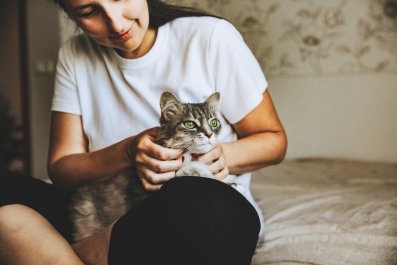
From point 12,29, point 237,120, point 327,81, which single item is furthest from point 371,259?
point 12,29

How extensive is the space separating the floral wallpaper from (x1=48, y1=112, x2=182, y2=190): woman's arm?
149 centimetres

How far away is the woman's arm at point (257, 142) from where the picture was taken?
3.52ft

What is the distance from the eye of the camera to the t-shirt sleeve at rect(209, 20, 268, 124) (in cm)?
112

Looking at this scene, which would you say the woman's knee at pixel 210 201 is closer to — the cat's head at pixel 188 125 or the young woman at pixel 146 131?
the young woman at pixel 146 131

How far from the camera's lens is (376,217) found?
1.22m

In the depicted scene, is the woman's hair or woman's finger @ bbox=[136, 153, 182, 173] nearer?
woman's finger @ bbox=[136, 153, 182, 173]

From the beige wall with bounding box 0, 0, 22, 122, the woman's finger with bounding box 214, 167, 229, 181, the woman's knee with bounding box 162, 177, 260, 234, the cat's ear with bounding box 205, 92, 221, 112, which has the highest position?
the cat's ear with bounding box 205, 92, 221, 112

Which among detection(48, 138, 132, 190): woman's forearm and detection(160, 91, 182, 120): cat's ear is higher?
detection(160, 91, 182, 120): cat's ear

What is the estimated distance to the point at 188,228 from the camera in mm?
692

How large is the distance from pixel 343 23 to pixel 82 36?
1559 millimetres

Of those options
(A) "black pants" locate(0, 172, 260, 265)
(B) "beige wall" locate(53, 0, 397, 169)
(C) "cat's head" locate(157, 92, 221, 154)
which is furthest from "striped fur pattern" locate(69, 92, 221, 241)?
(B) "beige wall" locate(53, 0, 397, 169)

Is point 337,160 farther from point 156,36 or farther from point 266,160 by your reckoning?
point 156,36

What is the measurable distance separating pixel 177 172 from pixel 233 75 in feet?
1.13

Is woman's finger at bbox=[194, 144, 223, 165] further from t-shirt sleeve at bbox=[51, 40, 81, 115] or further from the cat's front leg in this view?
t-shirt sleeve at bbox=[51, 40, 81, 115]
